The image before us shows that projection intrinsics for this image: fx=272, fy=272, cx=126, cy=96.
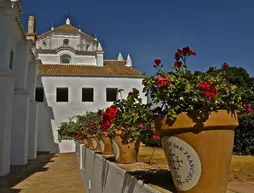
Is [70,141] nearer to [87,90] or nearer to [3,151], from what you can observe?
[87,90]

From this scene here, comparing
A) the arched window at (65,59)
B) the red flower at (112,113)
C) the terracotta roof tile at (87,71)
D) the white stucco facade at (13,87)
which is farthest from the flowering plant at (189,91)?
the arched window at (65,59)

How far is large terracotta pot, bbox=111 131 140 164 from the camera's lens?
407 centimetres

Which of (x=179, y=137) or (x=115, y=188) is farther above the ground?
(x=179, y=137)

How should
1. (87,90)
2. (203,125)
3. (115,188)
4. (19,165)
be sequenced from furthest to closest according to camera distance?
(87,90)
(19,165)
(115,188)
(203,125)

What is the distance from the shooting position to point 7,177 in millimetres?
10242

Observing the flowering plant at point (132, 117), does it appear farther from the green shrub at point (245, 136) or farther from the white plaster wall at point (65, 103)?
the white plaster wall at point (65, 103)

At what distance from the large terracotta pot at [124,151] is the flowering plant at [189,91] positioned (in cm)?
195

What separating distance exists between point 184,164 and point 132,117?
80 centimetres

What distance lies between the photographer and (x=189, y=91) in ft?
6.56

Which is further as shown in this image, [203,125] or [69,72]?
[69,72]

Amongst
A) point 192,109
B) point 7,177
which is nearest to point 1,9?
point 7,177

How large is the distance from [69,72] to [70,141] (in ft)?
20.9

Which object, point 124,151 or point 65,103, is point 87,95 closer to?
point 65,103

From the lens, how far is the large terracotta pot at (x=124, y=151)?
13.4ft
